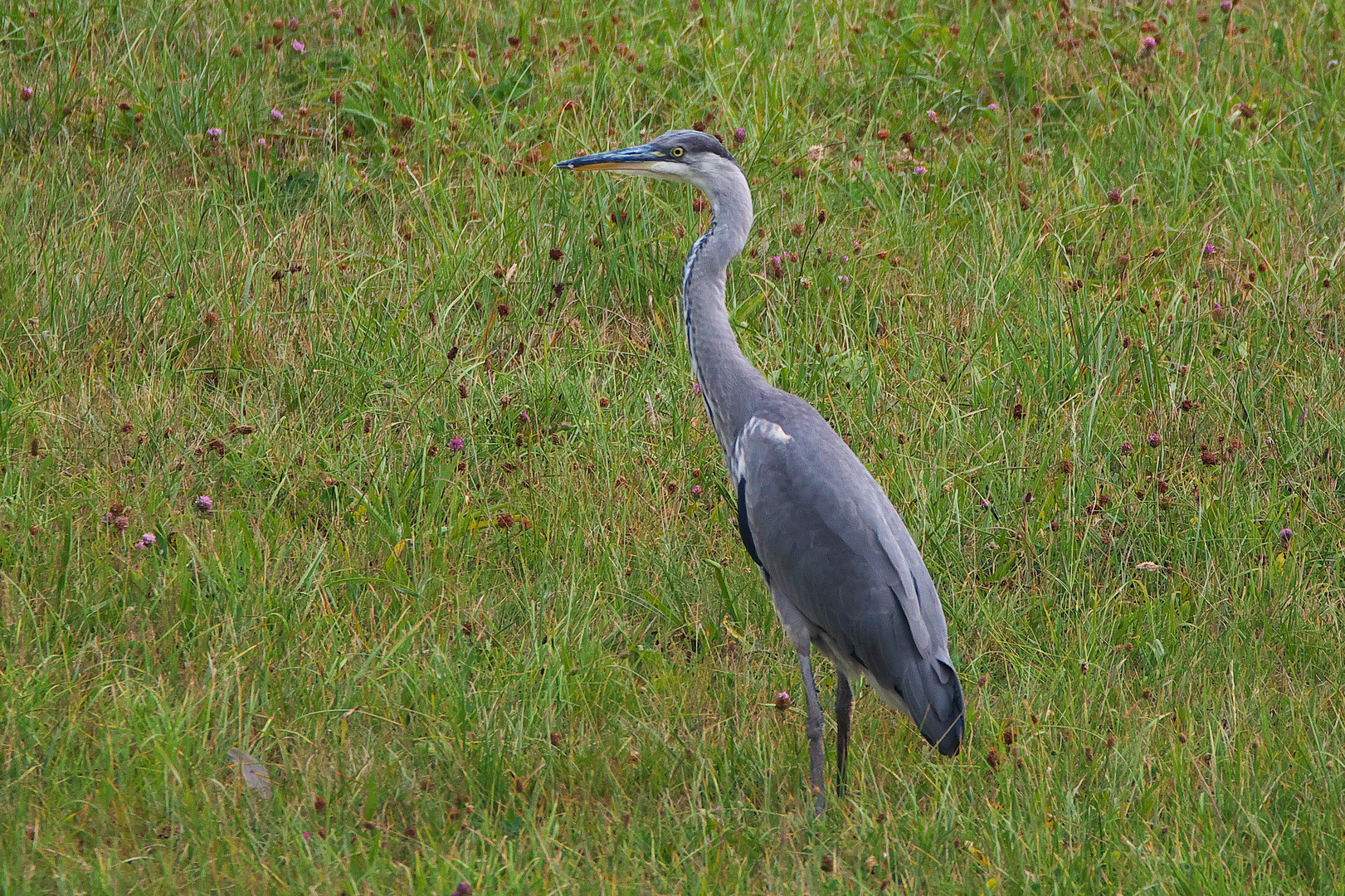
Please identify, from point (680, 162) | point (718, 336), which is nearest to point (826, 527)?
point (718, 336)

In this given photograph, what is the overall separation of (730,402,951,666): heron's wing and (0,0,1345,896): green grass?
33 centimetres

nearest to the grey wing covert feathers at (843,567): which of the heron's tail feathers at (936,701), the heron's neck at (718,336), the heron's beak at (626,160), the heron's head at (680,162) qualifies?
the heron's tail feathers at (936,701)

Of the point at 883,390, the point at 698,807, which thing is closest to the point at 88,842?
A: the point at 698,807

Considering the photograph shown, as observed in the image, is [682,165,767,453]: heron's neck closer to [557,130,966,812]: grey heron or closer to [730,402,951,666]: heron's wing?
[557,130,966,812]: grey heron

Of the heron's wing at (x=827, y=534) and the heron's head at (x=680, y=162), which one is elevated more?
the heron's head at (x=680, y=162)

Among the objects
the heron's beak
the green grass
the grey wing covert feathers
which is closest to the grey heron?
the grey wing covert feathers

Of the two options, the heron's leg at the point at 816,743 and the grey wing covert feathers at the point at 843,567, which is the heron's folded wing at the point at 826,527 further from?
the heron's leg at the point at 816,743

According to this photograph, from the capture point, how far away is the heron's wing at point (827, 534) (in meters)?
3.39

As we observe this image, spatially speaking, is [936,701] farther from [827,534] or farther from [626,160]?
[626,160]

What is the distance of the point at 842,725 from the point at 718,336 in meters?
1.21

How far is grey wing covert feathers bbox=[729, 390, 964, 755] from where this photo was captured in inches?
130

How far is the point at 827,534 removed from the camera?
3.47m

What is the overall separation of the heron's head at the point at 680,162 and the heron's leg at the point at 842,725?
159 cm

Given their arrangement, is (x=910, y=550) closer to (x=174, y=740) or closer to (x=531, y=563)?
(x=531, y=563)
